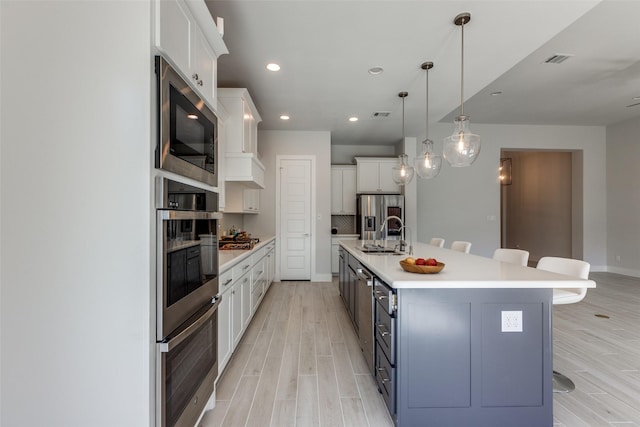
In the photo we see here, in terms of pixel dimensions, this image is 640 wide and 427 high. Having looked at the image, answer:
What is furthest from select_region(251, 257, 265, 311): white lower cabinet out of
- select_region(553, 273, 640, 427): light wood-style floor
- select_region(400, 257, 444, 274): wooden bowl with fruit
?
select_region(553, 273, 640, 427): light wood-style floor

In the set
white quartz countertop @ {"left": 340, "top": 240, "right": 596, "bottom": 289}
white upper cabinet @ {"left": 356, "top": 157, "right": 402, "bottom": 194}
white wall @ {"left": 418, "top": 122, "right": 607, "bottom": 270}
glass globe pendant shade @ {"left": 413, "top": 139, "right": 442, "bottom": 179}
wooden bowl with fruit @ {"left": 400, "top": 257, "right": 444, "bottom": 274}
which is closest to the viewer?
white quartz countertop @ {"left": 340, "top": 240, "right": 596, "bottom": 289}

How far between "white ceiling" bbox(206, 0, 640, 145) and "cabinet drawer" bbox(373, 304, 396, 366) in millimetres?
2218

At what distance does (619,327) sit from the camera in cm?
317

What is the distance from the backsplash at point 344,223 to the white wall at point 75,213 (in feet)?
18.1

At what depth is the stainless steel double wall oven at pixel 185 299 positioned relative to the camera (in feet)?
3.90

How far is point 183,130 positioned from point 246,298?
1.96 meters

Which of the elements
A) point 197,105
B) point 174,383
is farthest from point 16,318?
point 197,105

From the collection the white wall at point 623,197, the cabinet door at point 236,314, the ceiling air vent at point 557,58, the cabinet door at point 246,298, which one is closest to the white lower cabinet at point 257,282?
the cabinet door at point 246,298

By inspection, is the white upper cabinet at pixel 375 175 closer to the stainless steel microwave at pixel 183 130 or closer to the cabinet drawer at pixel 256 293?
the cabinet drawer at pixel 256 293

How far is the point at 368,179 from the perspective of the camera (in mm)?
6051

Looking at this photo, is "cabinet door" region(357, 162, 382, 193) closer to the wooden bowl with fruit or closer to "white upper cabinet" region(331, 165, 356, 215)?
"white upper cabinet" region(331, 165, 356, 215)

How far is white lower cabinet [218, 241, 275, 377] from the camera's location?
2.12 meters

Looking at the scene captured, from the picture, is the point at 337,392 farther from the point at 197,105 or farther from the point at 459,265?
the point at 197,105

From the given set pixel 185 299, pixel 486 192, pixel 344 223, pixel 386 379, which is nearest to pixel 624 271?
pixel 486 192
